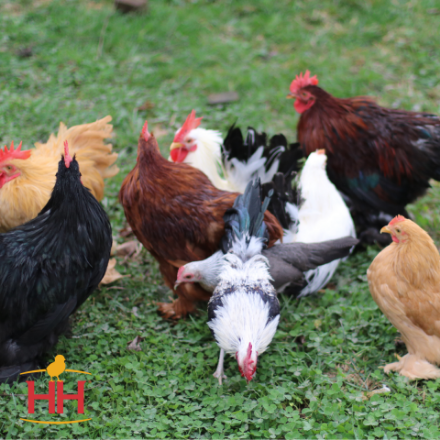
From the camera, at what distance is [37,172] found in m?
3.41

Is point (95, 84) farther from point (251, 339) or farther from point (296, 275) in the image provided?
point (251, 339)

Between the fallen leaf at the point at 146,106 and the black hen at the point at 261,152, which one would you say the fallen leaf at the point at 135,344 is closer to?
the black hen at the point at 261,152

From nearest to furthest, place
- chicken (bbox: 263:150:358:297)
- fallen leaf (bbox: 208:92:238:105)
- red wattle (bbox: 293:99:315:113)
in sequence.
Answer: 1. chicken (bbox: 263:150:358:297)
2. red wattle (bbox: 293:99:315:113)
3. fallen leaf (bbox: 208:92:238:105)

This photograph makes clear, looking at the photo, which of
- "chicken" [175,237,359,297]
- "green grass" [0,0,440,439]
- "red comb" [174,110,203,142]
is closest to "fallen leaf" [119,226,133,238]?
"green grass" [0,0,440,439]

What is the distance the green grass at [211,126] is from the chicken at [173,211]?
51 cm

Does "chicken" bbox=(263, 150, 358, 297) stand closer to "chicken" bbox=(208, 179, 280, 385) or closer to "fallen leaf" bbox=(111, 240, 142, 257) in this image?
"chicken" bbox=(208, 179, 280, 385)

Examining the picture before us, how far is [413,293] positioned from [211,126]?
3194mm

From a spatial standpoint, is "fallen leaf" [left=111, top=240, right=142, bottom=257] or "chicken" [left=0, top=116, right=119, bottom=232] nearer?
"chicken" [left=0, top=116, right=119, bottom=232]

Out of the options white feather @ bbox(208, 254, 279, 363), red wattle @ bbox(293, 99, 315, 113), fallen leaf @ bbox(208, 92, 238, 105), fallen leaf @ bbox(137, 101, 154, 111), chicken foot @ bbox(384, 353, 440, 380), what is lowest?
chicken foot @ bbox(384, 353, 440, 380)

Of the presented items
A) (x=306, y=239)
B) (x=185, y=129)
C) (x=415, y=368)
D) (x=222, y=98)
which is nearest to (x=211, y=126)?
(x=222, y=98)

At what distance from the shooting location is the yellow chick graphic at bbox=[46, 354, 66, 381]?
2889 mm

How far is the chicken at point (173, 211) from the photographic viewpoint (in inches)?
128

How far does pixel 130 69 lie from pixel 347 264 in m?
3.86

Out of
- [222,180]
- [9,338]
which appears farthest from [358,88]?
[9,338]
